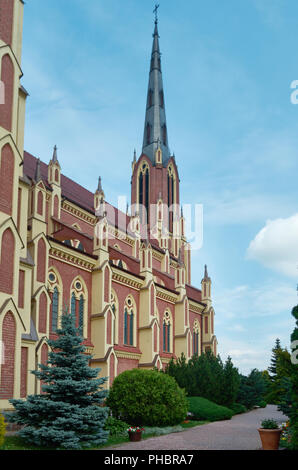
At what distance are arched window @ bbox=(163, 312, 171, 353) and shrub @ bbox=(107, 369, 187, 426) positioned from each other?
14867 millimetres

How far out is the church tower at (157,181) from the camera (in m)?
48.3

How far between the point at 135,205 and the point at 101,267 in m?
25.1

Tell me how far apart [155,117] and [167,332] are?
92.0 feet

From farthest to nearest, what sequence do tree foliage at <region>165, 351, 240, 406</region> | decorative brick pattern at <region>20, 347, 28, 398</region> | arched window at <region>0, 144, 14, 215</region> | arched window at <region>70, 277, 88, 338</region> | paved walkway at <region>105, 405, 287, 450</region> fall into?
tree foliage at <region>165, 351, 240, 406</region>
arched window at <region>70, 277, 88, 338</region>
decorative brick pattern at <region>20, 347, 28, 398</region>
arched window at <region>0, 144, 14, 215</region>
paved walkway at <region>105, 405, 287, 450</region>

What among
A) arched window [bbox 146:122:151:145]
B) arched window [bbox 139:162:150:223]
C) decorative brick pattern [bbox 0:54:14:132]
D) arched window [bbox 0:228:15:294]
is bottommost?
arched window [bbox 0:228:15:294]

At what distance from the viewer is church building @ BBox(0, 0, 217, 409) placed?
16891mm

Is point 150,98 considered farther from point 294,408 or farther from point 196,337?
point 294,408

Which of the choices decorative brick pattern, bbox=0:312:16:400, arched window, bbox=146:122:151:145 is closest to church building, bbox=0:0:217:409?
decorative brick pattern, bbox=0:312:16:400

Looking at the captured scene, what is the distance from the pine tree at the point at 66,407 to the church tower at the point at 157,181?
31.7 m

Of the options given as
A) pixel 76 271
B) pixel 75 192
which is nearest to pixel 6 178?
pixel 76 271

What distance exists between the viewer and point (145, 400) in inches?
691

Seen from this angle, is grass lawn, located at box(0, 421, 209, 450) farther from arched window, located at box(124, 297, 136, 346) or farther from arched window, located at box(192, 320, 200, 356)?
arched window, located at box(192, 320, 200, 356)

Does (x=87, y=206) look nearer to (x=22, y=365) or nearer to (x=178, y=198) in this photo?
(x=22, y=365)
